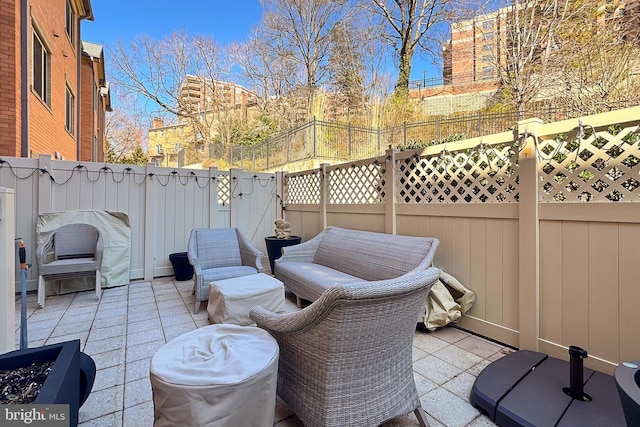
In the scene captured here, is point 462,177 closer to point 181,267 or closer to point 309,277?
point 309,277

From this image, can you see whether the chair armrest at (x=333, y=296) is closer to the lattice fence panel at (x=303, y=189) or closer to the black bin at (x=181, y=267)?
the black bin at (x=181, y=267)

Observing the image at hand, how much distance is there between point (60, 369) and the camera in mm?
1211

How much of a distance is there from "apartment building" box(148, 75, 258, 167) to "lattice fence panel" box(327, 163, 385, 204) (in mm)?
10187

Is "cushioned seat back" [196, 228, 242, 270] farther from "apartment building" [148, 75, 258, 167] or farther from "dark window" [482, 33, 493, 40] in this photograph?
"apartment building" [148, 75, 258, 167]

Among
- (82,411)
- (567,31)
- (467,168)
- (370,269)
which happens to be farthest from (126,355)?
(567,31)

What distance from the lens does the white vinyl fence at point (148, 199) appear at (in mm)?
3963

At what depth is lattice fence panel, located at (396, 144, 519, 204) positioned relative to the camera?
268 centimetres

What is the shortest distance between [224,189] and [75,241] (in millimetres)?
2297

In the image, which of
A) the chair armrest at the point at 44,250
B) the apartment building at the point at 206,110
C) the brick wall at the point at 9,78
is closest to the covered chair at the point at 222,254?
the chair armrest at the point at 44,250

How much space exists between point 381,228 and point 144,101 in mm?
13326

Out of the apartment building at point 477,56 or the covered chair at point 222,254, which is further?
the apartment building at point 477,56

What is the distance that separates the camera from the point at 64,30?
22.4ft

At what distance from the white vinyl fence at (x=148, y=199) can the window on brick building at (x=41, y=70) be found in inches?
81.8

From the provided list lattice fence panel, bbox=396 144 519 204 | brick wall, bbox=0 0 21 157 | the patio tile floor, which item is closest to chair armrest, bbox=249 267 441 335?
the patio tile floor
